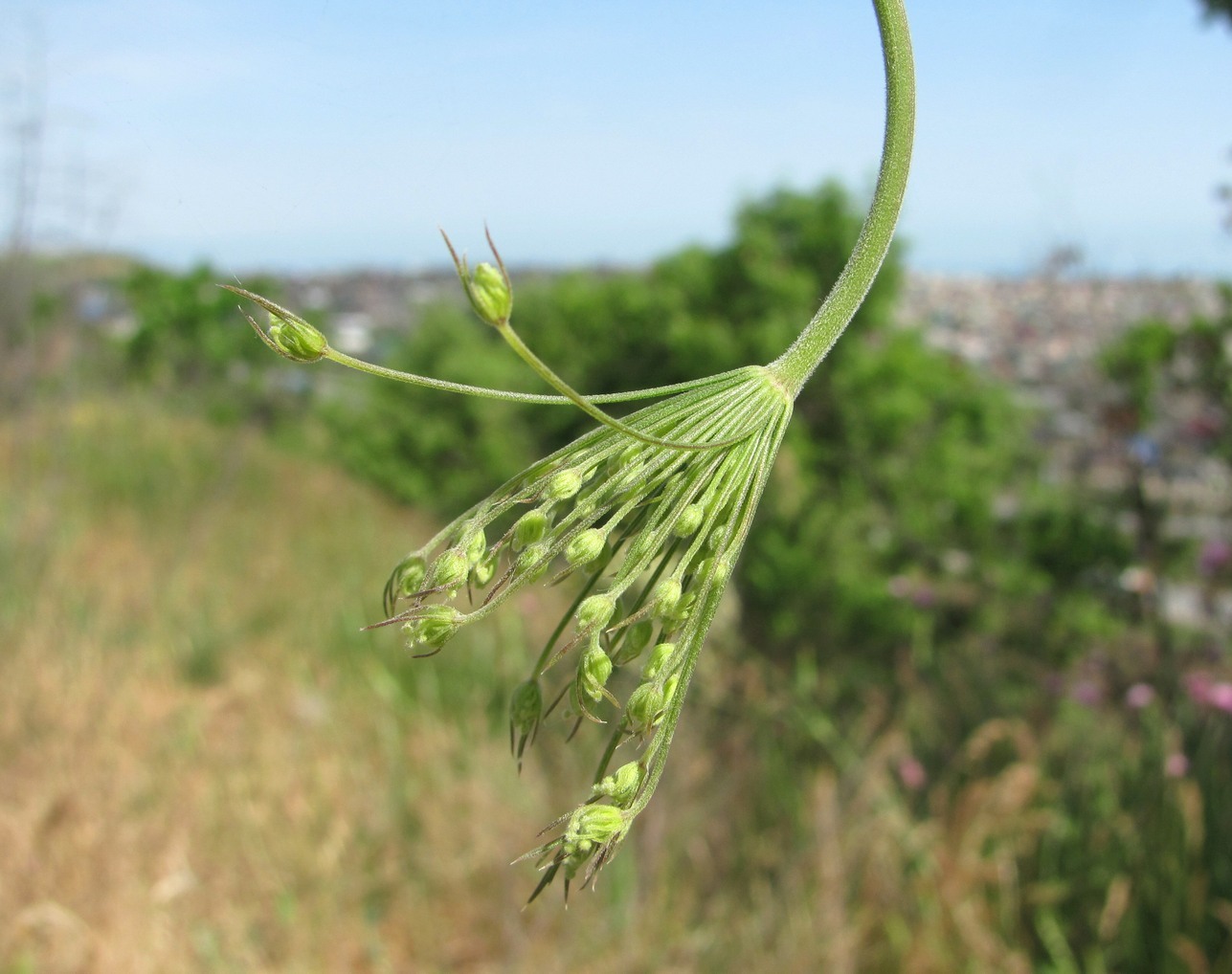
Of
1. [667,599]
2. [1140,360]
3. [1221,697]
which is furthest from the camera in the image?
[1140,360]

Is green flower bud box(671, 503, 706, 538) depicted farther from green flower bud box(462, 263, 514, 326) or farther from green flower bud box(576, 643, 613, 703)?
green flower bud box(462, 263, 514, 326)

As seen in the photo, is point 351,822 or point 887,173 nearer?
point 887,173

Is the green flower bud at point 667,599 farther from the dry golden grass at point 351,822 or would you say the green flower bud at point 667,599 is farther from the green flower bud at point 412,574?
the dry golden grass at point 351,822

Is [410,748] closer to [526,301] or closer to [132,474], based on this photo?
[132,474]

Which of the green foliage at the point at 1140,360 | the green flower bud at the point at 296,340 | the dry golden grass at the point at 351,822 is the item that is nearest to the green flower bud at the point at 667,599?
the green flower bud at the point at 296,340

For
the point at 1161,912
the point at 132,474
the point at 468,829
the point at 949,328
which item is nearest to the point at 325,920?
the point at 468,829

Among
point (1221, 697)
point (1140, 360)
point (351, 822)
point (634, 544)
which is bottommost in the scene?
point (1221, 697)

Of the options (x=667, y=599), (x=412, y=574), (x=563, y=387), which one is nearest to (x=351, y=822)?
(x=412, y=574)

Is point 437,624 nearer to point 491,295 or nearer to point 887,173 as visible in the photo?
point 491,295
